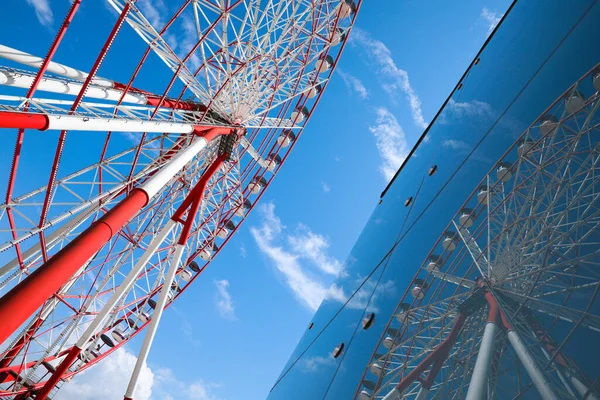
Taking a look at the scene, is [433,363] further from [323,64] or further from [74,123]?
[323,64]

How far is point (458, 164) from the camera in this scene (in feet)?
22.6

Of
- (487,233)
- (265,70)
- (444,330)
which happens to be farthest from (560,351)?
(265,70)

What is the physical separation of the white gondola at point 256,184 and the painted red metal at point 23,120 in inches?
476

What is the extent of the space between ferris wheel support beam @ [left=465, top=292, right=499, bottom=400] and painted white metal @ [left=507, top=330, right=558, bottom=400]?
0.21 metres

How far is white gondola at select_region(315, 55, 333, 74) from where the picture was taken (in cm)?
1410

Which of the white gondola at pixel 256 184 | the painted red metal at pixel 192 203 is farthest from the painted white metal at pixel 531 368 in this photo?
the white gondola at pixel 256 184

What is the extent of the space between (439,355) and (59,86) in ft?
29.4

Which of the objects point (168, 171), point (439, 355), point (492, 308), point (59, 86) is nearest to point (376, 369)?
point (439, 355)

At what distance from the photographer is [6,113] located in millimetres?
4797

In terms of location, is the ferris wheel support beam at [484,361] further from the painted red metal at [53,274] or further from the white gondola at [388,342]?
the painted red metal at [53,274]

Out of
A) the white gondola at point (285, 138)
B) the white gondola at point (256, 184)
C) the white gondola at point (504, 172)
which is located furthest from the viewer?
the white gondola at point (256, 184)

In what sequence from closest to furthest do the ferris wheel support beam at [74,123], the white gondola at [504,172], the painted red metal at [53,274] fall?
the painted red metal at [53,274] < the white gondola at [504,172] < the ferris wheel support beam at [74,123]

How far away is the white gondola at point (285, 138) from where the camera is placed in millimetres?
17047

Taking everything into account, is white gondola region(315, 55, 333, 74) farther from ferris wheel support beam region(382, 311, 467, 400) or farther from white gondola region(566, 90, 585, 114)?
ferris wheel support beam region(382, 311, 467, 400)
